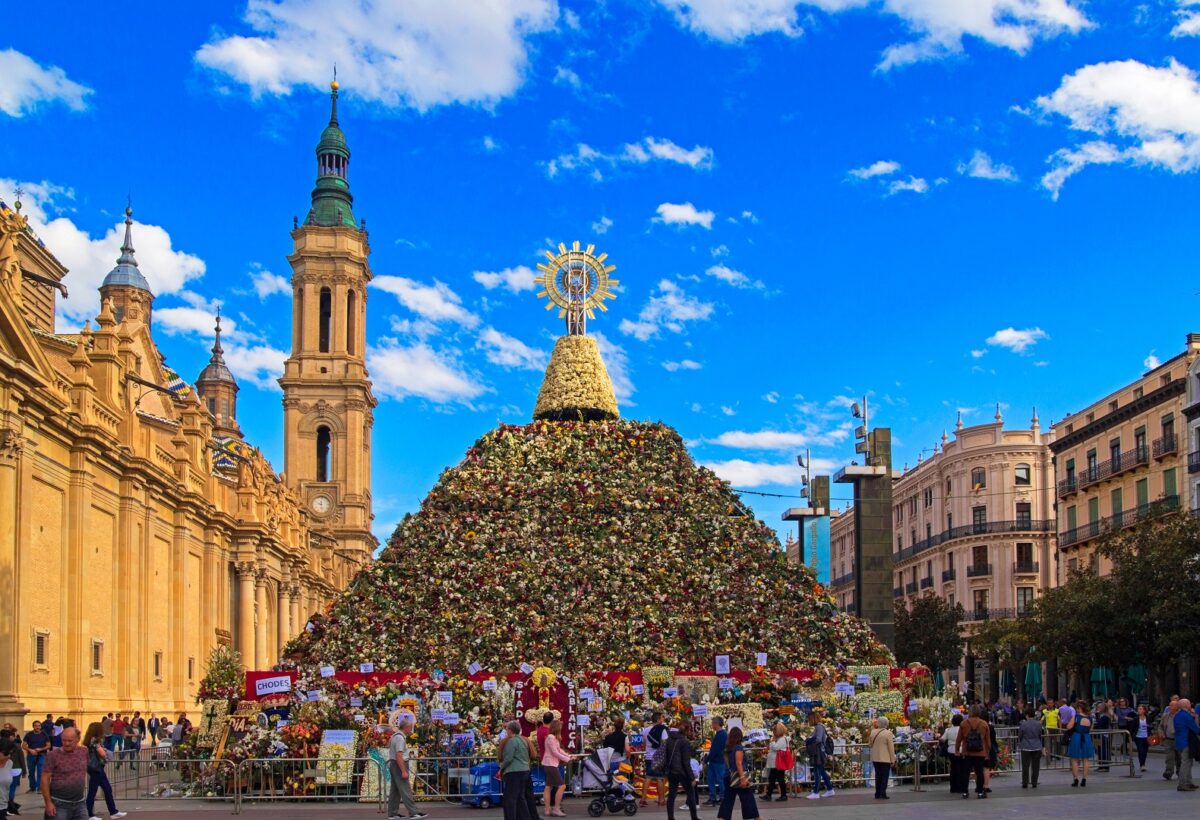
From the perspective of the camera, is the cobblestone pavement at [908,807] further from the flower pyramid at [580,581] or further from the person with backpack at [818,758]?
the flower pyramid at [580,581]

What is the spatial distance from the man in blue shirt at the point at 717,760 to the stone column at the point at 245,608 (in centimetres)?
3849

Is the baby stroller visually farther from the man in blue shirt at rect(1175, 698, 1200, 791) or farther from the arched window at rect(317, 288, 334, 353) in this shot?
the arched window at rect(317, 288, 334, 353)

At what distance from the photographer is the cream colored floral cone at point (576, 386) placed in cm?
3475

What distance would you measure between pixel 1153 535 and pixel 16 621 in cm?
3151

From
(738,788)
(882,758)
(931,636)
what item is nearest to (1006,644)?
(931,636)

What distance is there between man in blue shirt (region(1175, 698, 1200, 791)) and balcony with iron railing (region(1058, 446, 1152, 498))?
28.2m

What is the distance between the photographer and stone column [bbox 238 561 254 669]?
58.0m

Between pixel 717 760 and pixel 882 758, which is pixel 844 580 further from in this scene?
pixel 717 760

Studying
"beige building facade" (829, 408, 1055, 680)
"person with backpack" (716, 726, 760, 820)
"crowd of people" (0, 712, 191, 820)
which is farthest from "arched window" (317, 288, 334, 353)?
"person with backpack" (716, 726, 760, 820)

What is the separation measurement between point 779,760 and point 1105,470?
37.2 m

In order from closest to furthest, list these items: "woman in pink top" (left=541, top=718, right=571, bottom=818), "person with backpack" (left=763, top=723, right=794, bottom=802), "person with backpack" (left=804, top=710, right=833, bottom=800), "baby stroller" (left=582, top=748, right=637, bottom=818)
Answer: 1. "woman in pink top" (left=541, top=718, right=571, bottom=818)
2. "baby stroller" (left=582, top=748, right=637, bottom=818)
3. "person with backpack" (left=763, top=723, right=794, bottom=802)
4. "person with backpack" (left=804, top=710, right=833, bottom=800)

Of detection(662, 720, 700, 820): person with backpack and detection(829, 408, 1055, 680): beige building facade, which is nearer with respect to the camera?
detection(662, 720, 700, 820): person with backpack

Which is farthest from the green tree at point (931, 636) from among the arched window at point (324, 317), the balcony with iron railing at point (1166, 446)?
the arched window at point (324, 317)

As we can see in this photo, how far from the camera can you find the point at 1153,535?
43.8 meters
